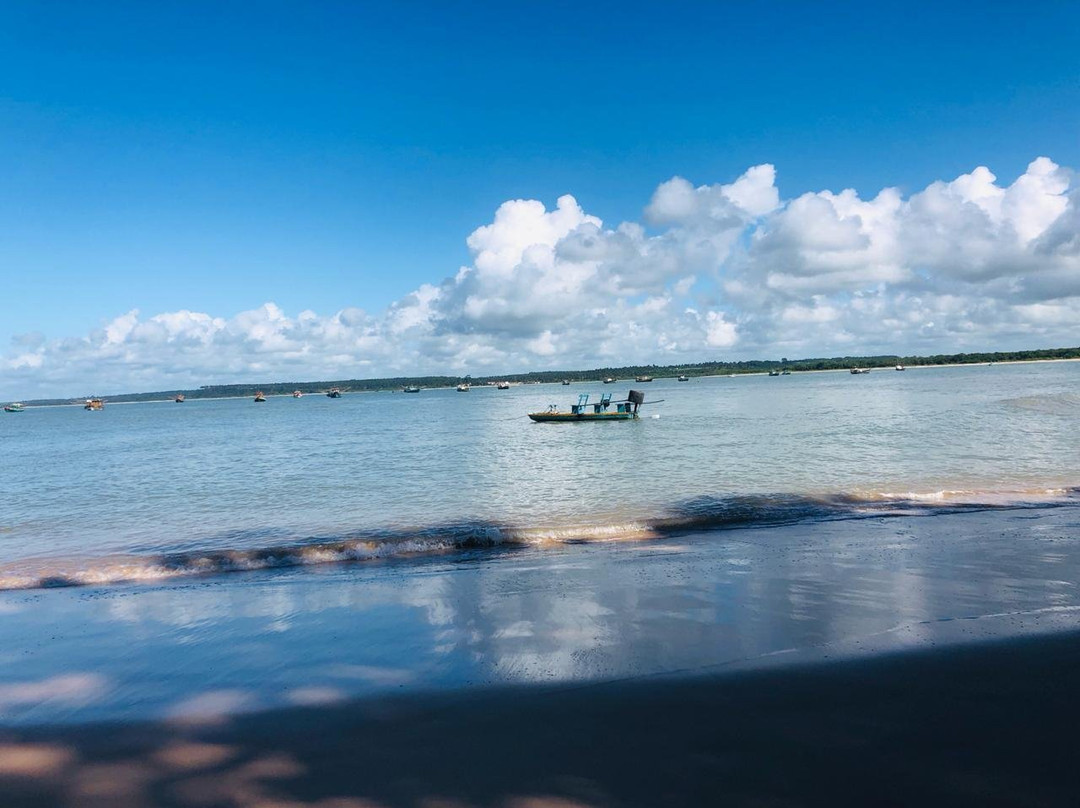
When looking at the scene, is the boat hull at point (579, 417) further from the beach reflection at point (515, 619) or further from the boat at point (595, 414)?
the beach reflection at point (515, 619)

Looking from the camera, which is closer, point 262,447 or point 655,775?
point 655,775

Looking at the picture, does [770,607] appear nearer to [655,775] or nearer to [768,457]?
[655,775]

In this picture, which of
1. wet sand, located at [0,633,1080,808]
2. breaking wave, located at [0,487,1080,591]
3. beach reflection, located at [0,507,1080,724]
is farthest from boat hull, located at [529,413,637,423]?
wet sand, located at [0,633,1080,808]

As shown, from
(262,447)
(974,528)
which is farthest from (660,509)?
(262,447)

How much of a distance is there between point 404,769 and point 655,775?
6.52 feet

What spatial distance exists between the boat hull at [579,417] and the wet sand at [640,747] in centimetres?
5238

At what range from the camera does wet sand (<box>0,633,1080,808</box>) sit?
16.0 feet

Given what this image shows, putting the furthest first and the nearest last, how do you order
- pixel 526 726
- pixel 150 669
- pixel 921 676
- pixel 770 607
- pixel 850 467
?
pixel 850 467, pixel 770 607, pixel 150 669, pixel 921 676, pixel 526 726

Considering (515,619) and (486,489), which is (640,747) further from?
(486,489)

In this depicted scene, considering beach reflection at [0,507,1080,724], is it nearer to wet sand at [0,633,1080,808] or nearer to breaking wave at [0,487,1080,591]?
wet sand at [0,633,1080,808]

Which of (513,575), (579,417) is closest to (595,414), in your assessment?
(579,417)

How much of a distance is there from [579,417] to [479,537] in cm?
4556

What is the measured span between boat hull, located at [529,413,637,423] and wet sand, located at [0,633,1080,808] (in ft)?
172

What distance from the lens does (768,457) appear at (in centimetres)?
2919
